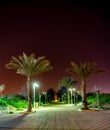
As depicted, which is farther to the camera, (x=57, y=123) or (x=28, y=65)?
(x=28, y=65)

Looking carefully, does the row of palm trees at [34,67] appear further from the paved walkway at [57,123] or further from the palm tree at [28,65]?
the paved walkway at [57,123]

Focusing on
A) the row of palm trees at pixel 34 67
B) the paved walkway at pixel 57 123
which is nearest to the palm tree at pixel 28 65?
the row of palm trees at pixel 34 67

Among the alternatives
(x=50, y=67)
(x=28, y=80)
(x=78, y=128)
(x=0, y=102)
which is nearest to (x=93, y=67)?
(x=50, y=67)

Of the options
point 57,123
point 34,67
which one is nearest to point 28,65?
point 34,67

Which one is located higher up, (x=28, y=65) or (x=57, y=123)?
(x=28, y=65)

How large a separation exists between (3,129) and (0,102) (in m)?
29.4

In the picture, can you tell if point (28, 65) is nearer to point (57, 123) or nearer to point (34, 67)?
point (34, 67)

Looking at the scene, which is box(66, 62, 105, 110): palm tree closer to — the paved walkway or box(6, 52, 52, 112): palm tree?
box(6, 52, 52, 112): palm tree

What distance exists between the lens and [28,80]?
41.8 meters

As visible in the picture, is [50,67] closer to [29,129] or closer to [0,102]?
[0,102]

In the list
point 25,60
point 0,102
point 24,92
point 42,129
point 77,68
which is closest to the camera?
point 42,129

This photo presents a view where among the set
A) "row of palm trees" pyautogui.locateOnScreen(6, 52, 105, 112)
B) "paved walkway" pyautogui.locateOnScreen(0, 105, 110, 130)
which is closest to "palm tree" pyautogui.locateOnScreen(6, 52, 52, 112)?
"row of palm trees" pyautogui.locateOnScreen(6, 52, 105, 112)

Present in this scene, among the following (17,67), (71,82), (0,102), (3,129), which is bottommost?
(3,129)

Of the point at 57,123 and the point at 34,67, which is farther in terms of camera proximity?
the point at 34,67
